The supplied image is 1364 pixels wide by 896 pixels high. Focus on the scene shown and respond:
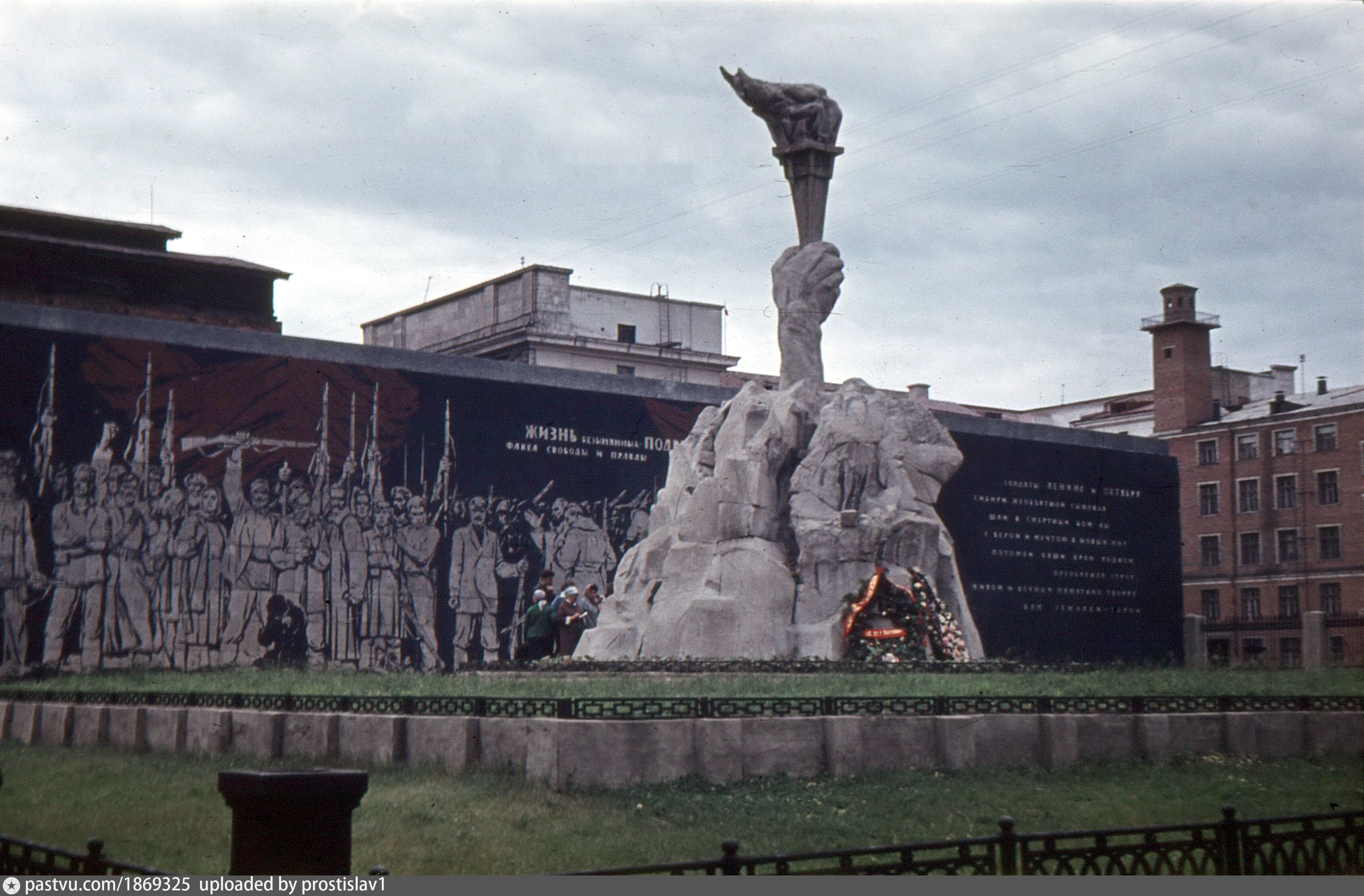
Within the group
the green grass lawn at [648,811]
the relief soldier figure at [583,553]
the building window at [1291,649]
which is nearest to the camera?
the green grass lawn at [648,811]

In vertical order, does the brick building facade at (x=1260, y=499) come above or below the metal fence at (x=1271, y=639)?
Answer: above

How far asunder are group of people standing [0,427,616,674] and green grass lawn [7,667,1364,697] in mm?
5998

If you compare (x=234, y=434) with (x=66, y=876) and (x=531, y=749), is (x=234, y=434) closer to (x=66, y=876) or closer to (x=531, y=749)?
(x=531, y=749)

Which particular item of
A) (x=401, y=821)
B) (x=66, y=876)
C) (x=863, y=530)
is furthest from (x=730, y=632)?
(x=66, y=876)

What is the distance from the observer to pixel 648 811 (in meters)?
10.0

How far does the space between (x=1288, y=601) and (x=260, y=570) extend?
29783 mm

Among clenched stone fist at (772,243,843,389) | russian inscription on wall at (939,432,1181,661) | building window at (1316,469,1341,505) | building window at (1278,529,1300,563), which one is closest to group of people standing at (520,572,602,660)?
clenched stone fist at (772,243,843,389)

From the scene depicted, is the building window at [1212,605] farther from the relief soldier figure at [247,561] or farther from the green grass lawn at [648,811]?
the green grass lawn at [648,811]

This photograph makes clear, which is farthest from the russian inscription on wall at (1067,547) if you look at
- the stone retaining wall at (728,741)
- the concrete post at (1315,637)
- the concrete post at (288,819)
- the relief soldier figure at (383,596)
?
the concrete post at (288,819)

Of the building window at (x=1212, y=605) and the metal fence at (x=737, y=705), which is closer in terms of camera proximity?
the metal fence at (x=737, y=705)

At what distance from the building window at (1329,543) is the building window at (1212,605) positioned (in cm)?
437

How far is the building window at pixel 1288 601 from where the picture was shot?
43531mm

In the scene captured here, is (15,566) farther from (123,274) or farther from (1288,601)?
(1288,601)

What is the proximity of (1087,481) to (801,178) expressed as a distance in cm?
2086
